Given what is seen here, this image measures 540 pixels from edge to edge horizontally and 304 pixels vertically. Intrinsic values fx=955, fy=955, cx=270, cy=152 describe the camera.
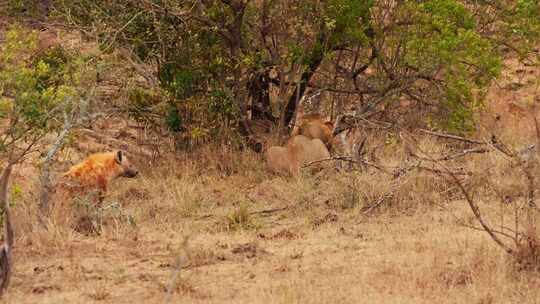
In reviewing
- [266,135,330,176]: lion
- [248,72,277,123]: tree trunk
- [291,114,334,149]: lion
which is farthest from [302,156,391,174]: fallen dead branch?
[248,72,277,123]: tree trunk

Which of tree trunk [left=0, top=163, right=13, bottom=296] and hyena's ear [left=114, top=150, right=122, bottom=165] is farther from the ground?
hyena's ear [left=114, top=150, right=122, bottom=165]

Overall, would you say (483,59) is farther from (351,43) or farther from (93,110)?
(93,110)

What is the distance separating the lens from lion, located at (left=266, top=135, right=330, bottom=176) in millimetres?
11062

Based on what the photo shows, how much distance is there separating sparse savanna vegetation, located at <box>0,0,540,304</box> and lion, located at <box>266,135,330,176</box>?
0.03 metres

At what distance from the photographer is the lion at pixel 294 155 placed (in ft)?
36.3

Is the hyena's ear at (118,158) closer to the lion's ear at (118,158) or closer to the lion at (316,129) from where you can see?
the lion's ear at (118,158)

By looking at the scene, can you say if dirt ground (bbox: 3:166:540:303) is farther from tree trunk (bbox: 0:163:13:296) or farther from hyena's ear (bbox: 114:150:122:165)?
hyena's ear (bbox: 114:150:122:165)

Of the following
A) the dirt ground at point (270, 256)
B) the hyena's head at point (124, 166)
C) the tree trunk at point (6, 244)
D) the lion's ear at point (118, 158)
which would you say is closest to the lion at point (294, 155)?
the dirt ground at point (270, 256)

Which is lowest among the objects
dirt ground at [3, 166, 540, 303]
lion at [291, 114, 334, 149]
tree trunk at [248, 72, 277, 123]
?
dirt ground at [3, 166, 540, 303]

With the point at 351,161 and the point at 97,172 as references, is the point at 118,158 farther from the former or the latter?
the point at 351,161

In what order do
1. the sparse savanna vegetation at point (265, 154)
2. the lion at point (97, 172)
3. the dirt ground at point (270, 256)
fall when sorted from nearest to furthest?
the dirt ground at point (270, 256), the sparse savanna vegetation at point (265, 154), the lion at point (97, 172)

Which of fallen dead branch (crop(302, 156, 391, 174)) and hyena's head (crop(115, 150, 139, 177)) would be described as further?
hyena's head (crop(115, 150, 139, 177))

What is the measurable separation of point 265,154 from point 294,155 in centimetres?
66

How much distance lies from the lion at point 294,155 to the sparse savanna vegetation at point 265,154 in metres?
0.03
